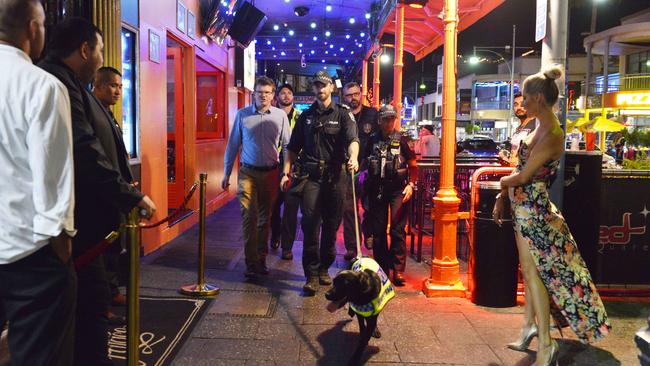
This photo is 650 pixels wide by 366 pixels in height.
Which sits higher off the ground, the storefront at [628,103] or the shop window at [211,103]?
the storefront at [628,103]

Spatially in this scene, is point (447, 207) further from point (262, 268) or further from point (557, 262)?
point (262, 268)

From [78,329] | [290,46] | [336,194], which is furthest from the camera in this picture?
[290,46]

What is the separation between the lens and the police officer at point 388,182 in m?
5.75

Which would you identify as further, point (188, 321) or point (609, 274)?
point (609, 274)

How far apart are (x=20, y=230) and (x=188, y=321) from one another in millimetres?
2662

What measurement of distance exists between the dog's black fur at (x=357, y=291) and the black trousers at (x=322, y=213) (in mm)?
1777

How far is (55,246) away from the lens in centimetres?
225

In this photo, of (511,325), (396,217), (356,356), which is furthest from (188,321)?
(511,325)

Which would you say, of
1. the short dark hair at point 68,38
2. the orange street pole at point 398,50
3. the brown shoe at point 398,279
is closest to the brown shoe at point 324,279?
the brown shoe at point 398,279

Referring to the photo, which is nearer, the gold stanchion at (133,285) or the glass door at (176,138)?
the gold stanchion at (133,285)

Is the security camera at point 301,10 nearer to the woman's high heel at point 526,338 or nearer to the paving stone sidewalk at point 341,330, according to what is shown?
the paving stone sidewalk at point 341,330

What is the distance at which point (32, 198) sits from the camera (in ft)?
7.25

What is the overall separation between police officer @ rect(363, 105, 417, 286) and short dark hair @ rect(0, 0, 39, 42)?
385cm

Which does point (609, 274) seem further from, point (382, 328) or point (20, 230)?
point (20, 230)
